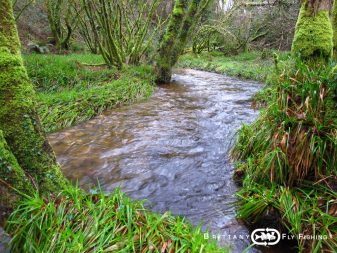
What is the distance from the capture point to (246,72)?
11836mm

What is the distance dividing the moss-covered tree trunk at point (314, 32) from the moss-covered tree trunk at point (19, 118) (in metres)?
3.26

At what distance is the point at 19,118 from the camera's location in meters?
2.46

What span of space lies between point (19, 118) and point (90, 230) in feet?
3.54

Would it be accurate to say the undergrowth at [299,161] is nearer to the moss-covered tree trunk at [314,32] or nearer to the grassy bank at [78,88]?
the moss-covered tree trunk at [314,32]

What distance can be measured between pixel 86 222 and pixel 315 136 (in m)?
2.33

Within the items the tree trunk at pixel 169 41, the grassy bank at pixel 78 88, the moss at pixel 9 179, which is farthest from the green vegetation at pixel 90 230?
the tree trunk at pixel 169 41

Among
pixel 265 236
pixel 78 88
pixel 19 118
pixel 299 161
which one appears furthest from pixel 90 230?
pixel 78 88

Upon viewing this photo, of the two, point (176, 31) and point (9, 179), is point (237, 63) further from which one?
point (9, 179)

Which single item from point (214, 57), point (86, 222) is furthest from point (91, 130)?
point (214, 57)

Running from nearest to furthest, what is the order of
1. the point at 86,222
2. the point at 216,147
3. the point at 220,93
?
the point at 86,222, the point at 216,147, the point at 220,93

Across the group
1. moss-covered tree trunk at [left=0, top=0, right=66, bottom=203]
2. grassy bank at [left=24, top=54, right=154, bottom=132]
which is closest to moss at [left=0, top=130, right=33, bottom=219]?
moss-covered tree trunk at [left=0, top=0, right=66, bottom=203]

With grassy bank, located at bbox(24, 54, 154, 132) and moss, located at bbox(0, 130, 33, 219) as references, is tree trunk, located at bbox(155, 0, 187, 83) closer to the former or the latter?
grassy bank, located at bbox(24, 54, 154, 132)

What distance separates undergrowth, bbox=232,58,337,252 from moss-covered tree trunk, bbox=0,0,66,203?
196 centimetres

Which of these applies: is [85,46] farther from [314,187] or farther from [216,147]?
[314,187]
